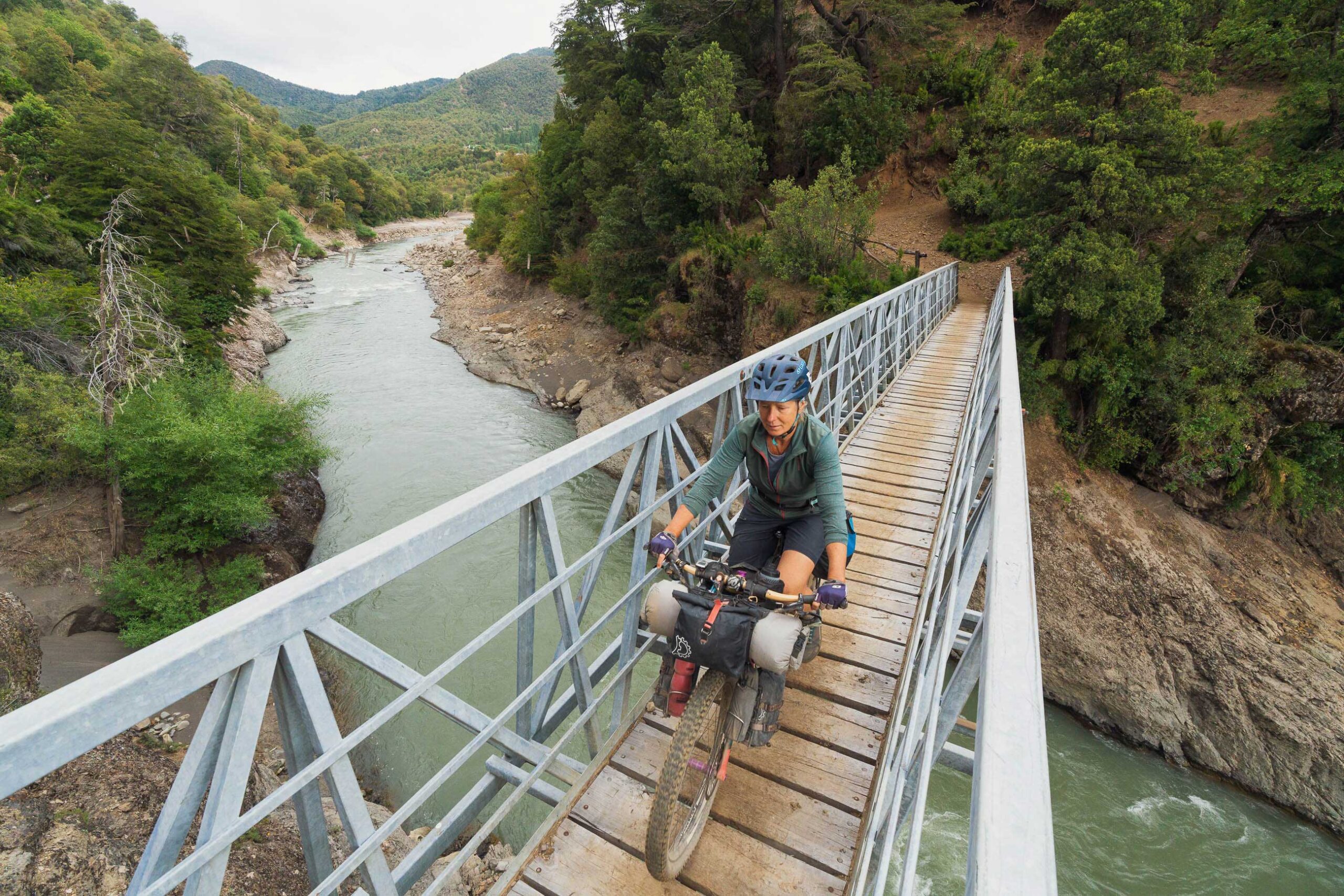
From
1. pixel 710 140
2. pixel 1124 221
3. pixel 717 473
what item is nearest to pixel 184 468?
pixel 717 473

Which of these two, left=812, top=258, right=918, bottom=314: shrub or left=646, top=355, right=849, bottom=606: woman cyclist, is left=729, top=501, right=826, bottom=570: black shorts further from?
left=812, top=258, right=918, bottom=314: shrub

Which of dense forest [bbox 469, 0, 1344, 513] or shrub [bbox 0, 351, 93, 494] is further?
shrub [bbox 0, 351, 93, 494]

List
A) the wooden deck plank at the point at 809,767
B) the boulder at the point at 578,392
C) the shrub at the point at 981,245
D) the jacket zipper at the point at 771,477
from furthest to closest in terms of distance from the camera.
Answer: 1. the boulder at the point at 578,392
2. the shrub at the point at 981,245
3. the jacket zipper at the point at 771,477
4. the wooden deck plank at the point at 809,767

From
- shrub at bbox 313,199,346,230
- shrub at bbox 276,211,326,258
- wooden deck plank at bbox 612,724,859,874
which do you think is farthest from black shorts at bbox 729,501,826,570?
shrub at bbox 313,199,346,230

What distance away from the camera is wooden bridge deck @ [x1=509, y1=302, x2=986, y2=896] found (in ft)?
7.61

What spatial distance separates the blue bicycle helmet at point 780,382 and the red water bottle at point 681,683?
4.06 ft

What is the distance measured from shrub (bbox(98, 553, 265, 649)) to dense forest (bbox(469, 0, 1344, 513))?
1241 cm

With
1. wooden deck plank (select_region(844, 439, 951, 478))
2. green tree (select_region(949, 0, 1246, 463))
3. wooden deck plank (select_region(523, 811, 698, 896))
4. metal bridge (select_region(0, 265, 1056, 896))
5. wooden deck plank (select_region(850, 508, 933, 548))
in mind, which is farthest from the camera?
green tree (select_region(949, 0, 1246, 463))

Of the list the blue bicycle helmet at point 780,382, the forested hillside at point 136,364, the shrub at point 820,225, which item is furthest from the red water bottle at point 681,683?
the shrub at point 820,225

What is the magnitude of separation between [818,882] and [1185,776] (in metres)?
9.92

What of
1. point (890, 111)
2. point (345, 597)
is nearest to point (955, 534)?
point (345, 597)

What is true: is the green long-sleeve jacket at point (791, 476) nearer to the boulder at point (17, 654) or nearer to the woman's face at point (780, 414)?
the woman's face at point (780, 414)

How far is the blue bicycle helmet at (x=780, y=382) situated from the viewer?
8.50 ft

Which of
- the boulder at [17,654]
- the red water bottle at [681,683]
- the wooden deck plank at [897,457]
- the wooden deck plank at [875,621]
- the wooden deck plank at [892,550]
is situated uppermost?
the red water bottle at [681,683]
